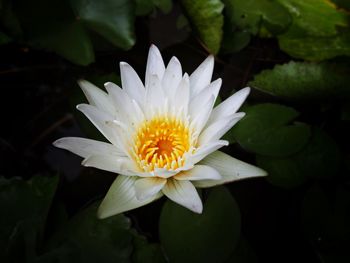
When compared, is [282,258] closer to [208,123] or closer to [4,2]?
[208,123]

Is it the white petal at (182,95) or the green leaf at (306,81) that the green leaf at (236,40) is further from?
the white petal at (182,95)

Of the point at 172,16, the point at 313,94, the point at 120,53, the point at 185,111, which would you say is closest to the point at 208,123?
the point at 185,111

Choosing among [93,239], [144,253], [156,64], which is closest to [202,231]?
[144,253]

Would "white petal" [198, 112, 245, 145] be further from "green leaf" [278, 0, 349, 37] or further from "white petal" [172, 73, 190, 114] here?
"green leaf" [278, 0, 349, 37]

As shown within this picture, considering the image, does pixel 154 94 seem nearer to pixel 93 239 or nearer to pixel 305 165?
pixel 93 239

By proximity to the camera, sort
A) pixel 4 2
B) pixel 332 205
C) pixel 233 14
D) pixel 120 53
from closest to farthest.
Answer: pixel 332 205 → pixel 4 2 → pixel 233 14 → pixel 120 53

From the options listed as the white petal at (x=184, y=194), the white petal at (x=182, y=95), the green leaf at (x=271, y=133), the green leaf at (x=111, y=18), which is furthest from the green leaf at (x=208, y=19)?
the white petal at (x=184, y=194)

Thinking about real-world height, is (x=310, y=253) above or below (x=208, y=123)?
below
